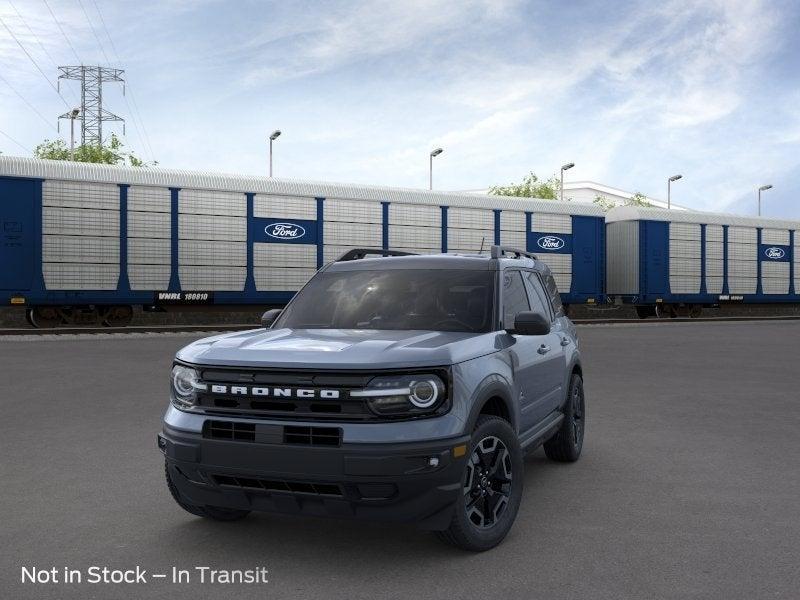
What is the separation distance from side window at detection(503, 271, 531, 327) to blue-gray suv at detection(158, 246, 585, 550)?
0.17 meters

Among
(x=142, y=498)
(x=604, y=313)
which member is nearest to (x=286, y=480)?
(x=142, y=498)

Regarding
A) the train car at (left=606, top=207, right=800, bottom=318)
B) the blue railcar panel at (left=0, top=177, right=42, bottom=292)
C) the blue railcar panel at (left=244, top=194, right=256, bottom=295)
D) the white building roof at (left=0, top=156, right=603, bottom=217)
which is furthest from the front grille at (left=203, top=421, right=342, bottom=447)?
the train car at (left=606, top=207, right=800, bottom=318)

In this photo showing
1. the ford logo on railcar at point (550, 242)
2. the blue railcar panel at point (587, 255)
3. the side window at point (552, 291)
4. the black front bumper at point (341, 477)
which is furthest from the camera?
the blue railcar panel at point (587, 255)

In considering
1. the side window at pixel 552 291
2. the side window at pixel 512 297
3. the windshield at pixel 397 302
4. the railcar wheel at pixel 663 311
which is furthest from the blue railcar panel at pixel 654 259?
the windshield at pixel 397 302

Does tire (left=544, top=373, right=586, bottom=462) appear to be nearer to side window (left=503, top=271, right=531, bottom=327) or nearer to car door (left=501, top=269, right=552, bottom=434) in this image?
car door (left=501, top=269, right=552, bottom=434)

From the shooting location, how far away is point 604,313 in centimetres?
3491

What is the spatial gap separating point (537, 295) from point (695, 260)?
95.9 feet

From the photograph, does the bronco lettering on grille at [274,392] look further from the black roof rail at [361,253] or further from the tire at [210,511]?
the black roof rail at [361,253]

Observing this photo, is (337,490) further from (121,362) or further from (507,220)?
(507,220)

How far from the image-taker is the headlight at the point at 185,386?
173 inches

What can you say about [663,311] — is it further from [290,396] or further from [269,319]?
[290,396]

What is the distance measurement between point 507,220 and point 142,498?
24.8 m

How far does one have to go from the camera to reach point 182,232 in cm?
2388

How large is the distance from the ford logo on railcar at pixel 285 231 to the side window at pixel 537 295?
19429mm
